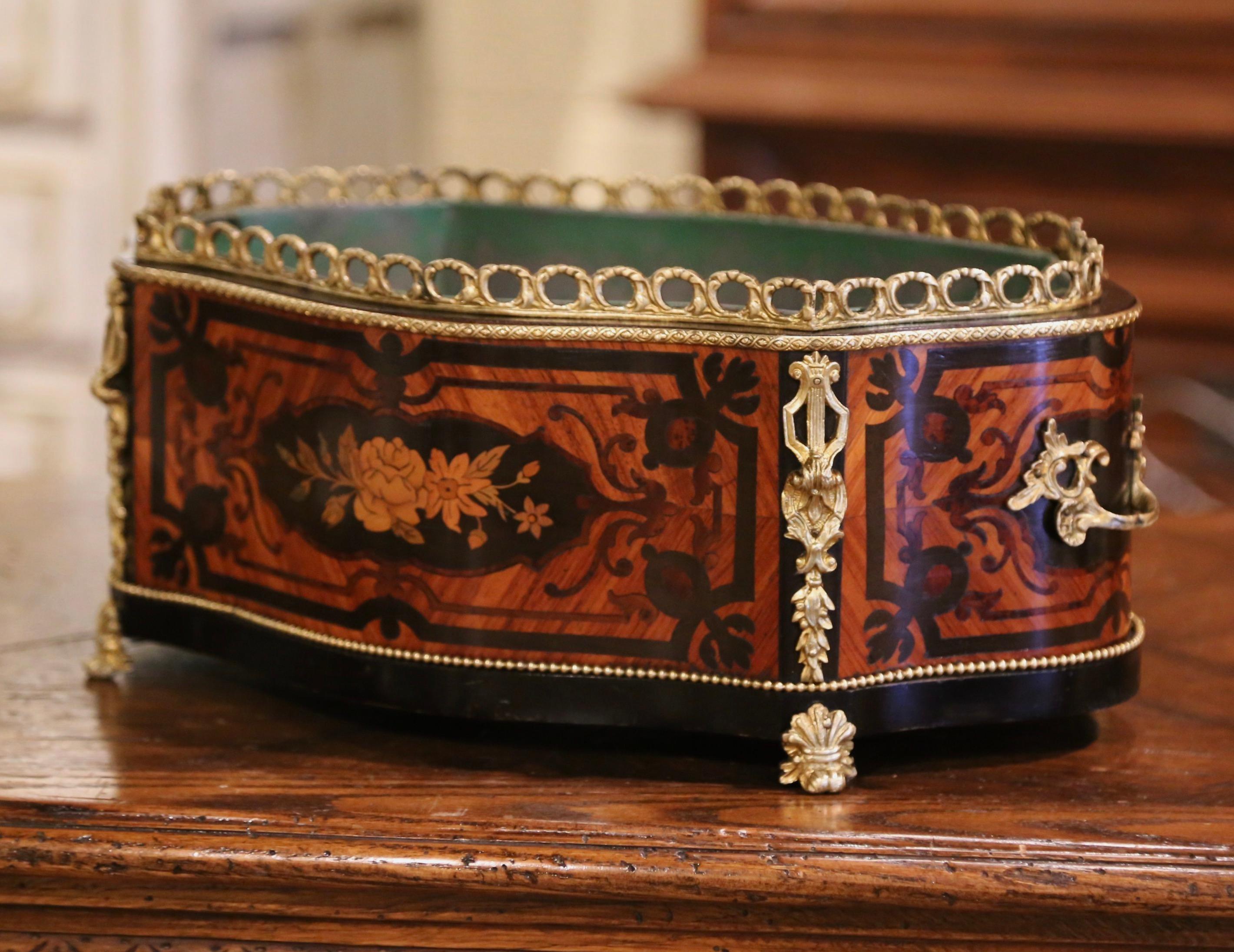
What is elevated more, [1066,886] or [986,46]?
[986,46]

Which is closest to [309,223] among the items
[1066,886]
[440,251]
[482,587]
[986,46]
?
[440,251]

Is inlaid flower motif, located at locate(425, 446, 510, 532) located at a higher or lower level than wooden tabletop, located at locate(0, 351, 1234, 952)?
→ higher

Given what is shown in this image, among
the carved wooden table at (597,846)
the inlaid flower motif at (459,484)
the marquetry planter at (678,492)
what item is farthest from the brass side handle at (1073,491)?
the inlaid flower motif at (459,484)

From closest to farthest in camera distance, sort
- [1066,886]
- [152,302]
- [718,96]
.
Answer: [1066,886], [152,302], [718,96]

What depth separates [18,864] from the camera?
0.74 metres

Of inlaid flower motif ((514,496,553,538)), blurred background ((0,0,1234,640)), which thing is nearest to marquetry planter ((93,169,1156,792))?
inlaid flower motif ((514,496,553,538))

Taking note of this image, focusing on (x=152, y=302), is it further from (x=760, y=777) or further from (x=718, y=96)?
(x=718, y=96)

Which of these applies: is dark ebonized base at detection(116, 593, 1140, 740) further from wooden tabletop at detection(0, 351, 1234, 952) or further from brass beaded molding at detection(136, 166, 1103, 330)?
brass beaded molding at detection(136, 166, 1103, 330)

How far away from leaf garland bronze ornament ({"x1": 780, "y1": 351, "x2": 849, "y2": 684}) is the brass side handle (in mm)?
87

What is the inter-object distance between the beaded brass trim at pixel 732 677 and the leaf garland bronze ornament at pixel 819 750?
13 mm

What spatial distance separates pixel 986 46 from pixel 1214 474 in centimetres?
58

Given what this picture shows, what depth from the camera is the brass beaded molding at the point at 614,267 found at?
0.74m

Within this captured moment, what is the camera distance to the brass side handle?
0.76m

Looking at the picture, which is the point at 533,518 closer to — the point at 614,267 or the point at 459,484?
the point at 459,484
